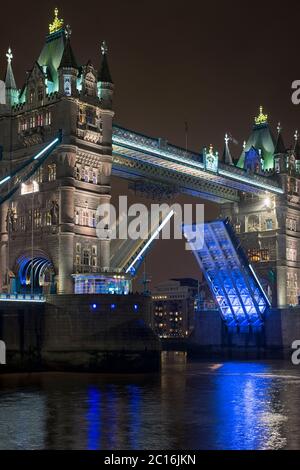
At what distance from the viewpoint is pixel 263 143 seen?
88.9 metres

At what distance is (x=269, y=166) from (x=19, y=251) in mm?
37809

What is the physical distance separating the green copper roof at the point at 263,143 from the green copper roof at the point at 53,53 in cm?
3317

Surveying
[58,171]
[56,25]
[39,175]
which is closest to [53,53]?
[56,25]

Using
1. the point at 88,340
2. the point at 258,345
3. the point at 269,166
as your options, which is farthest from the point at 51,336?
the point at 269,166

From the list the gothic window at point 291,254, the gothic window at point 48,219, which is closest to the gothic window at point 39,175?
the gothic window at point 48,219

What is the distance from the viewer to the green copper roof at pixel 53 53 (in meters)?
59.4

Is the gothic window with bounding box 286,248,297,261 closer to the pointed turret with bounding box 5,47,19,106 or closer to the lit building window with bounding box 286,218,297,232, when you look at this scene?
the lit building window with bounding box 286,218,297,232

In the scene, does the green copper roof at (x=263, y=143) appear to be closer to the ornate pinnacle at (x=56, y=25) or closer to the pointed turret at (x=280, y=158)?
the pointed turret at (x=280, y=158)

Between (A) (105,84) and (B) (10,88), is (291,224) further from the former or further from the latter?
(B) (10,88)

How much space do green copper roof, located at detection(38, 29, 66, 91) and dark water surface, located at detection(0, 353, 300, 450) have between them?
2359cm

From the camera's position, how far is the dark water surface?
26.5 metres

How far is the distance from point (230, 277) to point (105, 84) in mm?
23268

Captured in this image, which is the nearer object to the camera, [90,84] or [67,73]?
[67,73]

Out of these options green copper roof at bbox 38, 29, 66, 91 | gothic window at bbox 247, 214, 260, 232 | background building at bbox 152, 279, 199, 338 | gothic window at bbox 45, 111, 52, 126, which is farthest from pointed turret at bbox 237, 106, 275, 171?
background building at bbox 152, 279, 199, 338
